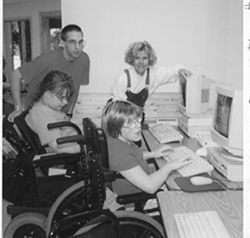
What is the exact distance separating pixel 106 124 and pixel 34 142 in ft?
2.16

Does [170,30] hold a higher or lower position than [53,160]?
higher

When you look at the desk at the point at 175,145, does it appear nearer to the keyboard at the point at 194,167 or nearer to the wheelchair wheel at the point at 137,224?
the keyboard at the point at 194,167

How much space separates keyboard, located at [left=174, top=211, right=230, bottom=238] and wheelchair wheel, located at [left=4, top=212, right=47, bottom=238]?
3.02 feet

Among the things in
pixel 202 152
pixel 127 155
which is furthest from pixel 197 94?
pixel 127 155

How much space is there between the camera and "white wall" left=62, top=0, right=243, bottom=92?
3191 mm

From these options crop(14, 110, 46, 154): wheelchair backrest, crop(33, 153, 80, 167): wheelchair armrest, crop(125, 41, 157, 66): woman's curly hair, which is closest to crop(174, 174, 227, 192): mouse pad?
crop(33, 153, 80, 167): wheelchair armrest

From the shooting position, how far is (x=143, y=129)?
277 centimetres

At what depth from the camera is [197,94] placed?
237 centimetres

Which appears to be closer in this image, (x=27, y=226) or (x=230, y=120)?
(x=230, y=120)

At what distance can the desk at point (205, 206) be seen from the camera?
1146 mm

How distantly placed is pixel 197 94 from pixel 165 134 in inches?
11.9

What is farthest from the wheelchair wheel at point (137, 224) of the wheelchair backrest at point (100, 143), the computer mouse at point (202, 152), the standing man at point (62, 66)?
the standing man at point (62, 66)

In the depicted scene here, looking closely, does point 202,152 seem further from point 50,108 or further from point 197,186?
point 50,108
